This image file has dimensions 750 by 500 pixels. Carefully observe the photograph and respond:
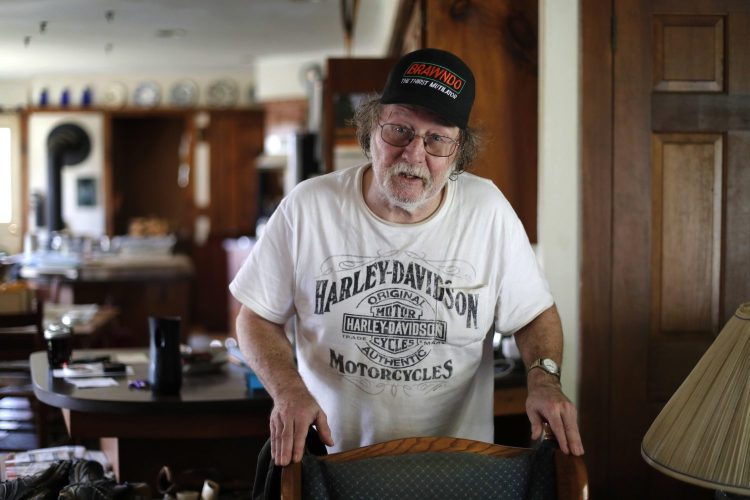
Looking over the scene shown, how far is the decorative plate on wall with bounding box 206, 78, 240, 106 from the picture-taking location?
35.5 ft

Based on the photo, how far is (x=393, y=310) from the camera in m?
1.86

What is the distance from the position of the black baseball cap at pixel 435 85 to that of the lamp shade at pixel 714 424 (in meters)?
0.72

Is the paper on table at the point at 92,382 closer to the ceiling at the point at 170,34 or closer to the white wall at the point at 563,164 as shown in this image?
the white wall at the point at 563,164

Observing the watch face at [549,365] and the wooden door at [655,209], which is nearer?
the watch face at [549,365]

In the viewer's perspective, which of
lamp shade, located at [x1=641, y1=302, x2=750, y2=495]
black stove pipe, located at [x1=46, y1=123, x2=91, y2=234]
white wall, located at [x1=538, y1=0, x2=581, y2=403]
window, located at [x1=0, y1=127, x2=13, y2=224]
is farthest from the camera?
black stove pipe, located at [x1=46, y1=123, x2=91, y2=234]

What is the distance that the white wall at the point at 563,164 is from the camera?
280 centimetres

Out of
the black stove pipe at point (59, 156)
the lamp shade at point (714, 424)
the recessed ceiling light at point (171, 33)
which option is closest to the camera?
the lamp shade at point (714, 424)

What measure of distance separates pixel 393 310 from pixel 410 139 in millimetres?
375

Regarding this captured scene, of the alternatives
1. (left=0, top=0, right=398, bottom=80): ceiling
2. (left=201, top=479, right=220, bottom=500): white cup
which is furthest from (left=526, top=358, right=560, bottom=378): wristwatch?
(left=0, top=0, right=398, bottom=80): ceiling

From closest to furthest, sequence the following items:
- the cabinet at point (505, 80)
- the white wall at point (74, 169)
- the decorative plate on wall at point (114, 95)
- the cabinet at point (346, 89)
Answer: the cabinet at point (505, 80) < the cabinet at point (346, 89) < the white wall at point (74, 169) < the decorative plate on wall at point (114, 95)

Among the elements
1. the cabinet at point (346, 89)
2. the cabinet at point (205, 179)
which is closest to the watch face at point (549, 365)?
the cabinet at point (346, 89)

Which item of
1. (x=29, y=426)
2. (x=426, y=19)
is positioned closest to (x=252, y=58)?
(x=29, y=426)

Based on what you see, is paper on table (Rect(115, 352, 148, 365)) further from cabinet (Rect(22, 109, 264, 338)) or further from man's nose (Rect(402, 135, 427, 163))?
cabinet (Rect(22, 109, 264, 338))

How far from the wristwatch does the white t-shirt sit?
158 millimetres
